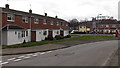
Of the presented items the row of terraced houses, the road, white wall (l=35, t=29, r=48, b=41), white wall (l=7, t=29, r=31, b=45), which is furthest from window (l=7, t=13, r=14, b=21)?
the road

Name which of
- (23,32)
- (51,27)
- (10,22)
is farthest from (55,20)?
(10,22)

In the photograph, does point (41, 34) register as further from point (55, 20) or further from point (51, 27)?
point (55, 20)

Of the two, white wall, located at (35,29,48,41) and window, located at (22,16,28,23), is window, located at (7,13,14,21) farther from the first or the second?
white wall, located at (35,29,48,41)

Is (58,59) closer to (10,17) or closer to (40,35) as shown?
(10,17)

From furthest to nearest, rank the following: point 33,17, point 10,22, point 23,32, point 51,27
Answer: point 51,27
point 33,17
point 23,32
point 10,22

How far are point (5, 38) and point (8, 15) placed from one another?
12.0 ft

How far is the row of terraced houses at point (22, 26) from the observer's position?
26736mm

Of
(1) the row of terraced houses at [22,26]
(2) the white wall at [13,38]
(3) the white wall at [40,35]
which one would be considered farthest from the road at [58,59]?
(3) the white wall at [40,35]

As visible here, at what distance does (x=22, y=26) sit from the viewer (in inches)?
1243

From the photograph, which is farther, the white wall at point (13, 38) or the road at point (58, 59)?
the white wall at point (13, 38)

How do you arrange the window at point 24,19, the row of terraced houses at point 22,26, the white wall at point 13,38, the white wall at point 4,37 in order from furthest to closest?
the window at point 24,19 < the white wall at point 13,38 < the row of terraced houses at point 22,26 < the white wall at point 4,37

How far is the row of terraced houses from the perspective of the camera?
26.7 m

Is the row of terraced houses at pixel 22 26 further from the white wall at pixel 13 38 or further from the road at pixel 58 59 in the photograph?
the road at pixel 58 59

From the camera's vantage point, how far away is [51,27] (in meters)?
43.5
